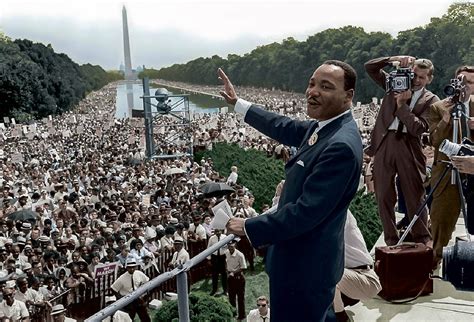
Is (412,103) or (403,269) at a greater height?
(412,103)

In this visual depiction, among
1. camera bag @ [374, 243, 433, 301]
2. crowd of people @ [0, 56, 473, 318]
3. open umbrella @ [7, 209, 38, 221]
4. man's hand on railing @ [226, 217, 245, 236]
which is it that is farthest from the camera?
open umbrella @ [7, 209, 38, 221]

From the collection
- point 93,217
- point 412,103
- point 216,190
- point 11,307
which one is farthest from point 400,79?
point 216,190

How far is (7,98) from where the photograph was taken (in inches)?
1928

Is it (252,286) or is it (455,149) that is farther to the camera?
(252,286)

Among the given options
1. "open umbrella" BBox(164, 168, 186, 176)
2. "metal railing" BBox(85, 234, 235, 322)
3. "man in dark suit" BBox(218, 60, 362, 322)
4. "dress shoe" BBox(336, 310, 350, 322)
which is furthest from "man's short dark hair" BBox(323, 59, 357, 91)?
"open umbrella" BBox(164, 168, 186, 176)

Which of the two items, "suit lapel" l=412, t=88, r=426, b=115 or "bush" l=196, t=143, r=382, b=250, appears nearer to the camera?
"suit lapel" l=412, t=88, r=426, b=115

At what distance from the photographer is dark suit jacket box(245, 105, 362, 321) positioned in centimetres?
237

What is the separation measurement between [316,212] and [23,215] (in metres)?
11.2

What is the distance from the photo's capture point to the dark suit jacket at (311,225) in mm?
2367

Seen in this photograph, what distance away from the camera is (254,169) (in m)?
18.4

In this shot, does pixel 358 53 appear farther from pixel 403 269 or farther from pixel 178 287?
pixel 178 287

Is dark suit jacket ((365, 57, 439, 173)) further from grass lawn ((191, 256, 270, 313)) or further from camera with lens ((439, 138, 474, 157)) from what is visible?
grass lawn ((191, 256, 270, 313))

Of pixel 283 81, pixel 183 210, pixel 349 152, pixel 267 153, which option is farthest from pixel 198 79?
pixel 349 152

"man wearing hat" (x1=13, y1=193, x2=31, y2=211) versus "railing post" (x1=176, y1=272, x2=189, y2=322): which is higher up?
Result: "railing post" (x1=176, y1=272, x2=189, y2=322)
